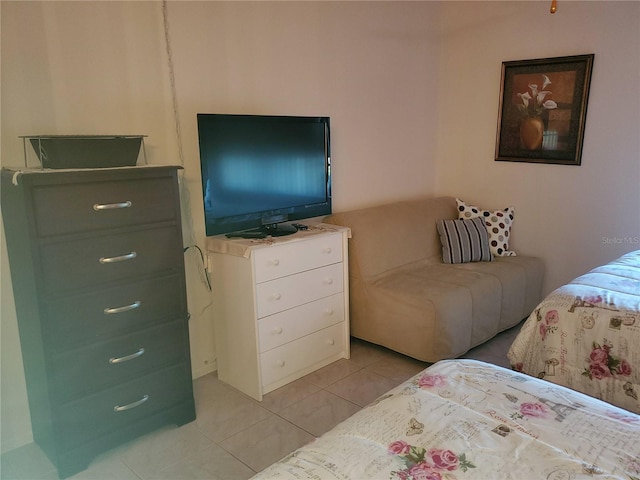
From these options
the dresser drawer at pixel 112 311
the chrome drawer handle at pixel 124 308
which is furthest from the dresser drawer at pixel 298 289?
the chrome drawer handle at pixel 124 308

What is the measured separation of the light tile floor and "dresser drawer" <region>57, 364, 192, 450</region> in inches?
6.2

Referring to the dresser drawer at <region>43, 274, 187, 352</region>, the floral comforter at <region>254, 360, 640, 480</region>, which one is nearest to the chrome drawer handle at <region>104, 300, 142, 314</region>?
the dresser drawer at <region>43, 274, 187, 352</region>

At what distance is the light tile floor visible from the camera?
2.07m

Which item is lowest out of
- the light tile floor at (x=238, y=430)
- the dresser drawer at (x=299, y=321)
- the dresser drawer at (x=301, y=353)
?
the light tile floor at (x=238, y=430)

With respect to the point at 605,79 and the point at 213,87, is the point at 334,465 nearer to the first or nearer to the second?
the point at 213,87

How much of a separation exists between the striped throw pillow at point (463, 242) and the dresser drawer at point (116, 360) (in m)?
2.16

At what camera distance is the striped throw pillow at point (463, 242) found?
3.62m

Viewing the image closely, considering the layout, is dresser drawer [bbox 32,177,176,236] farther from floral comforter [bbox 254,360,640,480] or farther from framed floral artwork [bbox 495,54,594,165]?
framed floral artwork [bbox 495,54,594,165]

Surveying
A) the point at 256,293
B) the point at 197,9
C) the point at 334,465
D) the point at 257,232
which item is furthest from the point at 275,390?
the point at 197,9

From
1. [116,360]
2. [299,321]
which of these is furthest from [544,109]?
[116,360]

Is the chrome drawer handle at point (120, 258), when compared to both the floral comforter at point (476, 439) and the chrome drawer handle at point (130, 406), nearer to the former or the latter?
the chrome drawer handle at point (130, 406)

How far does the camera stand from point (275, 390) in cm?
270

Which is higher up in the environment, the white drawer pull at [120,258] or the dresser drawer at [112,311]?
the white drawer pull at [120,258]

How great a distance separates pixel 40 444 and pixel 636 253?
11.1 feet
